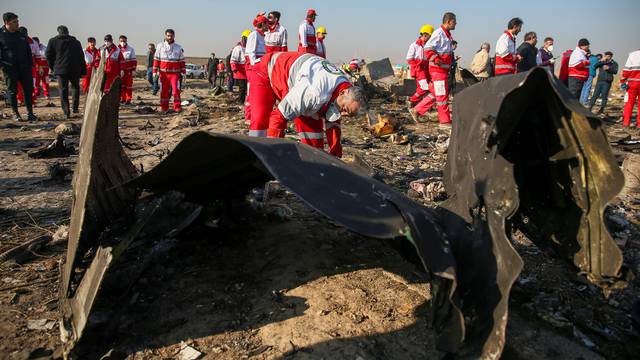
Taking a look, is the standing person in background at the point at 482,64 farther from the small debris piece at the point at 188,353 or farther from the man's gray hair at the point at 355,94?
the small debris piece at the point at 188,353

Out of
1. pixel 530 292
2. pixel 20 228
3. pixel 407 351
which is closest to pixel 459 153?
pixel 407 351

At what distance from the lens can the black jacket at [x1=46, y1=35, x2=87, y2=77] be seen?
9008mm

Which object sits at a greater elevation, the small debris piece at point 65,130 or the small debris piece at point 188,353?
the small debris piece at point 65,130

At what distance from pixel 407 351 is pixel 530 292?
112cm

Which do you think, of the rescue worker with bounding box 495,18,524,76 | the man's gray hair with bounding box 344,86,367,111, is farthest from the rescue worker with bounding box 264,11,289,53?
the man's gray hair with bounding box 344,86,367,111

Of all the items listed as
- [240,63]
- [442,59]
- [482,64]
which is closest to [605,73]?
[482,64]

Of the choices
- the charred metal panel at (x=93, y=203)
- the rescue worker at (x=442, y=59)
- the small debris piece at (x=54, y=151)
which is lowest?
the small debris piece at (x=54, y=151)

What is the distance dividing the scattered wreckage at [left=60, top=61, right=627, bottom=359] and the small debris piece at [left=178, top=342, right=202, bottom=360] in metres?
0.47

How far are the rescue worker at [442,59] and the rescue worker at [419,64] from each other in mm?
728

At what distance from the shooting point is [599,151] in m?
1.69

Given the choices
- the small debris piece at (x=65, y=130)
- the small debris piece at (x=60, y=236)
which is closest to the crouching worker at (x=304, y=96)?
the small debris piece at (x=60, y=236)

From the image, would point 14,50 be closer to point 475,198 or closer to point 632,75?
point 475,198

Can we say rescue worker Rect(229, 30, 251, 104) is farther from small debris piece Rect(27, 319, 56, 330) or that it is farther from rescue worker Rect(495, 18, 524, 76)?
small debris piece Rect(27, 319, 56, 330)

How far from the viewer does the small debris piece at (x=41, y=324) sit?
2260 millimetres
